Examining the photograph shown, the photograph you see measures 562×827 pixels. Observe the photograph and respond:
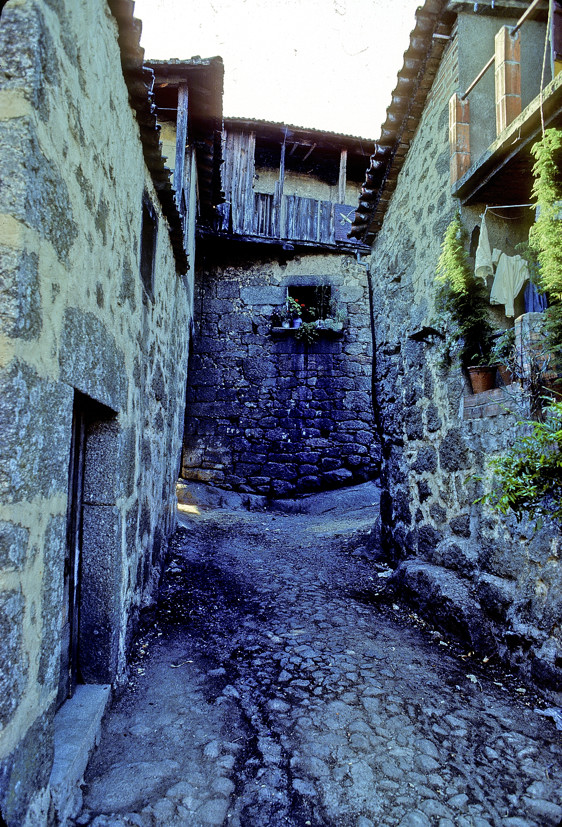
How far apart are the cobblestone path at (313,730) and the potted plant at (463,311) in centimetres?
192

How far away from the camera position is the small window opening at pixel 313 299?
403 inches

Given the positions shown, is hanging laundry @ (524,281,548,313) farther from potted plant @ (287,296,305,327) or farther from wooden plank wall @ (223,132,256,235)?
wooden plank wall @ (223,132,256,235)

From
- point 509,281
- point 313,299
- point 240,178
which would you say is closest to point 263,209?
point 240,178

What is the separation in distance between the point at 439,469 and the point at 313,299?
7.05m

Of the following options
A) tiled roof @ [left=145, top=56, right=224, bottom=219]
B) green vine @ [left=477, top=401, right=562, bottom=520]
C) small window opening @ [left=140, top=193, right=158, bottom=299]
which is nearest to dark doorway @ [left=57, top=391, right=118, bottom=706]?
small window opening @ [left=140, top=193, right=158, bottom=299]

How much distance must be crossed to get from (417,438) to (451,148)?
2507mm

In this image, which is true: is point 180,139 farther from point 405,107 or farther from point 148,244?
point 148,244

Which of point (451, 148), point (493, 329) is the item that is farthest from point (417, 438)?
point (451, 148)

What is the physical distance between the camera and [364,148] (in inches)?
427

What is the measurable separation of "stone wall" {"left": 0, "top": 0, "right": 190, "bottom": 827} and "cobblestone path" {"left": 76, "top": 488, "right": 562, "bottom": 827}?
440mm

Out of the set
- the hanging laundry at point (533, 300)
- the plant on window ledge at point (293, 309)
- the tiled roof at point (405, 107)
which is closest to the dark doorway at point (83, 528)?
the hanging laundry at point (533, 300)

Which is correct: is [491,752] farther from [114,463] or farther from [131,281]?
[131,281]

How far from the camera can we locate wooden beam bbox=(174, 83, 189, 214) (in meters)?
5.85

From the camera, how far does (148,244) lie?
3.67 meters
